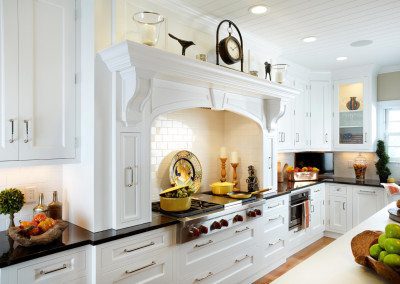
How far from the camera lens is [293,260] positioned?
3.89 meters

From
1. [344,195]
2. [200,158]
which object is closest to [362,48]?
[344,195]

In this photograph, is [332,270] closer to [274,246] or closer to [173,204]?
[173,204]

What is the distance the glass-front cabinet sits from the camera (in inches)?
184

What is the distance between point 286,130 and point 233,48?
1.81m

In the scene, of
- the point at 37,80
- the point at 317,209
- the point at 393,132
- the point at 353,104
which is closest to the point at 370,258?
the point at 37,80

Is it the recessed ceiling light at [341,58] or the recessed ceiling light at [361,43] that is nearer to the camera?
the recessed ceiling light at [361,43]

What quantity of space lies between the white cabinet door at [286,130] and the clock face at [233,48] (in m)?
1.46

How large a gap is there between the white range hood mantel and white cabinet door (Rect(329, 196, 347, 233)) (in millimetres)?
2892

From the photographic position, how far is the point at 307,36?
3416 mm

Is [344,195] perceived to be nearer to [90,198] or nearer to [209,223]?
[209,223]

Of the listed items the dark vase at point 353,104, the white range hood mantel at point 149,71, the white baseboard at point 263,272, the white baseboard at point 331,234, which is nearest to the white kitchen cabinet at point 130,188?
the white range hood mantel at point 149,71

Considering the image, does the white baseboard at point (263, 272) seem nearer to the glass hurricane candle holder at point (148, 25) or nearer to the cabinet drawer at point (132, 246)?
the cabinet drawer at point (132, 246)

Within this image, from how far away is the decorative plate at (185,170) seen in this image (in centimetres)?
302

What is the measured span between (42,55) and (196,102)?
1254mm
